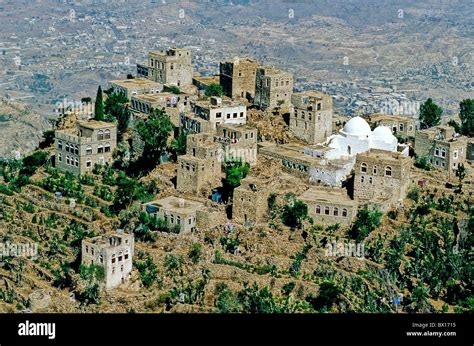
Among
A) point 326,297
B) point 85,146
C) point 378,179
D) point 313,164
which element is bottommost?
point 326,297

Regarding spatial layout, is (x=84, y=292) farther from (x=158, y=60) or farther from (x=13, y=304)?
(x=158, y=60)

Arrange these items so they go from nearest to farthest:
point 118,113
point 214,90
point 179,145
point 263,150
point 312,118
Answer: point 263,150
point 179,145
point 312,118
point 118,113
point 214,90

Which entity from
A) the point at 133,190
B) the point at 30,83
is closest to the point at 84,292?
the point at 133,190

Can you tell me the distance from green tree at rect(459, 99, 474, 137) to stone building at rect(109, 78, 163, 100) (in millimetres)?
14261

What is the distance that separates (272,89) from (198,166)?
25.2 ft

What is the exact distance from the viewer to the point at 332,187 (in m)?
32.5

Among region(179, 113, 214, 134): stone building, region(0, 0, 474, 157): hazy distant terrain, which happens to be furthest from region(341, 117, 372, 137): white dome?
region(0, 0, 474, 157): hazy distant terrain

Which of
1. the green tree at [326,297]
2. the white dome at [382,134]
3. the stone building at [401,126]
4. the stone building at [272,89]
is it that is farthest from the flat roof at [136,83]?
the green tree at [326,297]

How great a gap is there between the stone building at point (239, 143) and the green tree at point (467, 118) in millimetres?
10956

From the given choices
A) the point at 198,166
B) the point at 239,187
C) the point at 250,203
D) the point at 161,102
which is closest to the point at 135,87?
the point at 161,102

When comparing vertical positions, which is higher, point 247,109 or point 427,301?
point 247,109

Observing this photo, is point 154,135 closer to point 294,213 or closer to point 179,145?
point 179,145

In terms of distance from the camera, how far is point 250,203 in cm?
3077

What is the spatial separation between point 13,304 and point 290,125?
1388 cm
